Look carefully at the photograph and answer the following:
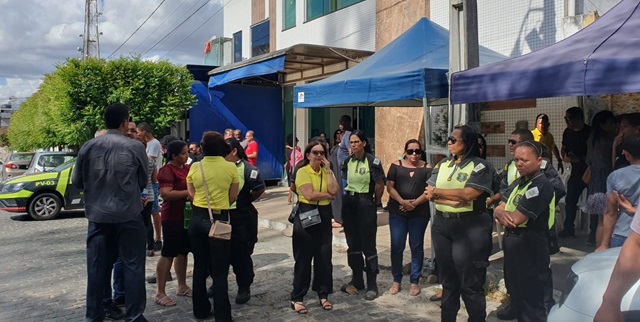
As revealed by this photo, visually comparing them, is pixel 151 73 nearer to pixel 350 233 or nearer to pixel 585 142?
pixel 350 233

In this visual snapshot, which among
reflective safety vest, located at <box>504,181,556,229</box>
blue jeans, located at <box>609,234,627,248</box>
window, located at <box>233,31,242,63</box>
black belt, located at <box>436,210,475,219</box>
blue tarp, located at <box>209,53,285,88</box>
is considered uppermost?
window, located at <box>233,31,242,63</box>

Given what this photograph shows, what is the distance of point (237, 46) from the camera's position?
711 inches

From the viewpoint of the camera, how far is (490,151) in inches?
339

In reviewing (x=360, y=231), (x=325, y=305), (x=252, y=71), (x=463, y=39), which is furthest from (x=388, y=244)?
(x=252, y=71)

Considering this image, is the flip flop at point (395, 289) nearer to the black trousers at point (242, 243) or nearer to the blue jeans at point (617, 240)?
the black trousers at point (242, 243)

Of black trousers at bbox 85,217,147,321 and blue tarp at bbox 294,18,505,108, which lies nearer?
black trousers at bbox 85,217,147,321

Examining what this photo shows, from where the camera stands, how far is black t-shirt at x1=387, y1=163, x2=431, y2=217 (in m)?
5.17

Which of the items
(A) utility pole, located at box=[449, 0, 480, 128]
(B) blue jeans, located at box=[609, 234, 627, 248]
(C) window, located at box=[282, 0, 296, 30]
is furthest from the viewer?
(C) window, located at box=[282, 0, 296, 30]

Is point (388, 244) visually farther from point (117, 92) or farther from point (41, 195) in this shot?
point (117, 92)

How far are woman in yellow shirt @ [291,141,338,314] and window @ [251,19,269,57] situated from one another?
11.8 metres

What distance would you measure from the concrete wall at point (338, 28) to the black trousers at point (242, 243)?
24.1ft

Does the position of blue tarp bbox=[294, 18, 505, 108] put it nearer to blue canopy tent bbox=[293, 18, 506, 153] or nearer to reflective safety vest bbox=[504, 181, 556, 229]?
blue canopy tent bbox=[293, 18, 506, 153]

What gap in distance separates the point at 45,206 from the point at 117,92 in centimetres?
353

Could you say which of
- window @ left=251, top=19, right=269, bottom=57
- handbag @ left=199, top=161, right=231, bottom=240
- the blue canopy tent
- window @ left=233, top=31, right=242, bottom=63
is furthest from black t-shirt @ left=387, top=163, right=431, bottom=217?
window @ left=233, top=31, right=242, bottom=63
